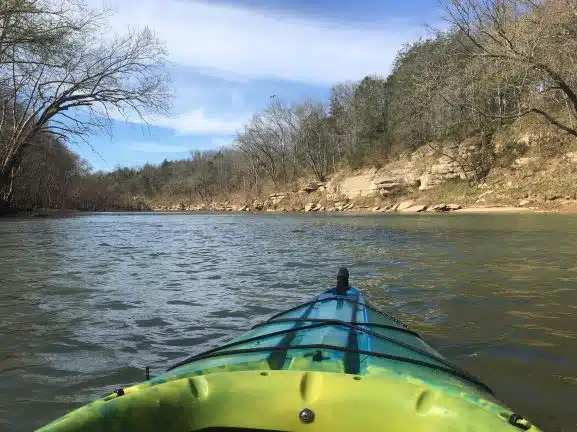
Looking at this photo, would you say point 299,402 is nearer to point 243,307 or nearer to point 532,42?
point 243,307

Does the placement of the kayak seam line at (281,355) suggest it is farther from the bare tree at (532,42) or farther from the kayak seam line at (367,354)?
the bare tree at (532,42)

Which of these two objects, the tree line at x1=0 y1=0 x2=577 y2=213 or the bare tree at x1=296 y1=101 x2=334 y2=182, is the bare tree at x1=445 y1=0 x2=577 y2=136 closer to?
the tree line at x1=0 y1=0 x2=577 y2=213

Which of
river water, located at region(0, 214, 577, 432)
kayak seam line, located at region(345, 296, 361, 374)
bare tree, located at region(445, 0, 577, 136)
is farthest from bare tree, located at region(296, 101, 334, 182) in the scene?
kayak seam line, located at region(345, 296, 361, 374)

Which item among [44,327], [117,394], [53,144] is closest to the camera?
[117,394]

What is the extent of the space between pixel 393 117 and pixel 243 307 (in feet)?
131

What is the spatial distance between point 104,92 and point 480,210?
18.3 m

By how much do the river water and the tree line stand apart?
788cm

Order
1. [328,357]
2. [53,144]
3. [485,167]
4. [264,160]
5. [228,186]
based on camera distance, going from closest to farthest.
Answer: [328,357] < [53,144] < [485,167] < [264,160] < [228,186]

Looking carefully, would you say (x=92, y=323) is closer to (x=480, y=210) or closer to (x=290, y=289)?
(x=290, y=289)

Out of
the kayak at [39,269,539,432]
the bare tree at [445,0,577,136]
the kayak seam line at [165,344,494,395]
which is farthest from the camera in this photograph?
the bare tree at [445,0,577,136]

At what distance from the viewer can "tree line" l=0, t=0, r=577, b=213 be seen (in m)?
16.1

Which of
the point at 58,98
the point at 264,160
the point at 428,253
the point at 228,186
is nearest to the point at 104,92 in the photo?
the point at 58,98

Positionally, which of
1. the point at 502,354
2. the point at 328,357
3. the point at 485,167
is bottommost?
the point at 502,354

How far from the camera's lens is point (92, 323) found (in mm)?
4750
